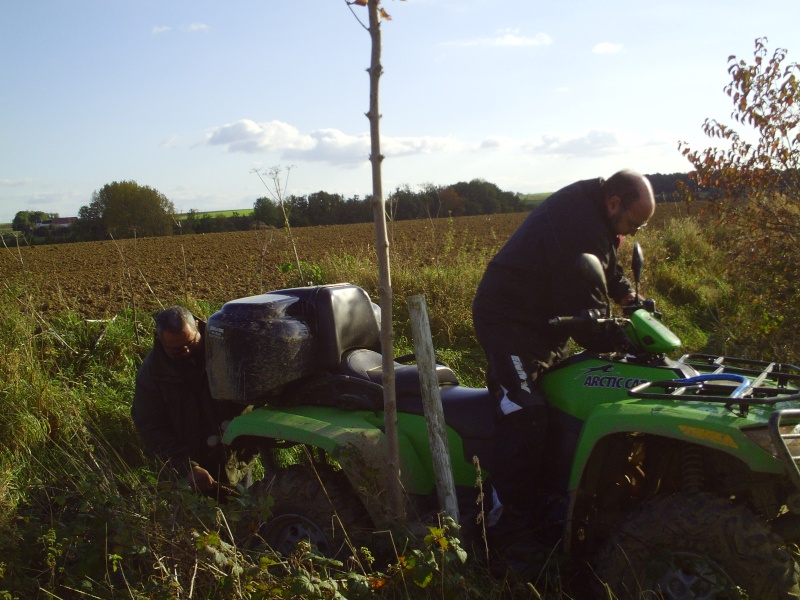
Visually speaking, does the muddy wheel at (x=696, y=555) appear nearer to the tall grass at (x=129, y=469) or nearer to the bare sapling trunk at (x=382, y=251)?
the tall grass at (x=129, y=469)

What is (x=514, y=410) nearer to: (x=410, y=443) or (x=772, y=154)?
(x=410, y=443)

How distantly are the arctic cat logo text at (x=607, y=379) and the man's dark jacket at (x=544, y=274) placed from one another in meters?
0.20

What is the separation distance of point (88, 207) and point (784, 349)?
33.2 ft

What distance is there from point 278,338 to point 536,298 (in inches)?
52.0

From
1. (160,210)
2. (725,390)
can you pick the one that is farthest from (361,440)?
(160,210)

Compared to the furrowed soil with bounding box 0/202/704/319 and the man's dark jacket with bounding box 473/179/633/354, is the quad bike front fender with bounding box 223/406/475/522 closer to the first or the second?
the man's dark jacket with bounding box 473/179/633/354

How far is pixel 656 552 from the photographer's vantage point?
2744 millimetres

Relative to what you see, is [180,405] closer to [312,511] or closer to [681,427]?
[312,511]

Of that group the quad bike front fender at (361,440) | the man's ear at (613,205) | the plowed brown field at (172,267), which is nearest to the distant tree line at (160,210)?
the plowed brown field at (172,267)

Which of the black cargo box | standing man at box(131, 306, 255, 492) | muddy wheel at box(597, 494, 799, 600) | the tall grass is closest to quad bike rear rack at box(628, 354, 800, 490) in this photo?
muddy wheel at box(597, 494, 799, 600)

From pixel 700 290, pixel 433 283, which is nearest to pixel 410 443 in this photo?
pixel 433 283

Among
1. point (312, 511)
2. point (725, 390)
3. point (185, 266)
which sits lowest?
point (312, 511)

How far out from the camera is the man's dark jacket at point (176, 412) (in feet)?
15.3

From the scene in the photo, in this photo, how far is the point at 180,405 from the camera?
4.77 metres
